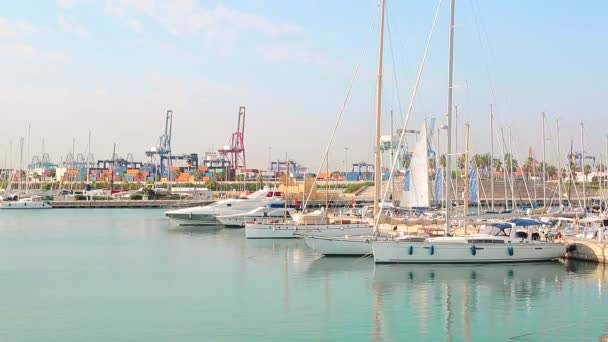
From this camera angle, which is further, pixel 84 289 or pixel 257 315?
pixel 84 289

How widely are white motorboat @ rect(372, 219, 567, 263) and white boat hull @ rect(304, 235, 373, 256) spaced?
3041 mm

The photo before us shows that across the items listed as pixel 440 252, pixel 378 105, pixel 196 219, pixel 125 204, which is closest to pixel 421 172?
pixel 378 105

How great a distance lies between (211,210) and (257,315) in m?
44.3

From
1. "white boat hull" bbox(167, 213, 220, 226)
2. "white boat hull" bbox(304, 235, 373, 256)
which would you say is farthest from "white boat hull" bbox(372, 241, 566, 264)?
"white boat hull" bbox(167, 213, 220, 226)

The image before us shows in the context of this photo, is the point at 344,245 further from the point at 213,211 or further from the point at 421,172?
the point at 213,211

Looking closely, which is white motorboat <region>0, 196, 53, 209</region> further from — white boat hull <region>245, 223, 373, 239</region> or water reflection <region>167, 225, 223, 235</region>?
white boat hull <region>245, 223, 373, 239</region>

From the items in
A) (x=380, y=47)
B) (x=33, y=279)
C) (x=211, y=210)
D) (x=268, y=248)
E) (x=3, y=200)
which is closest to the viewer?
(x=33, y=279)

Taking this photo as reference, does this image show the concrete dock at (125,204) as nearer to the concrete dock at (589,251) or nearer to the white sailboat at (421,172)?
the white sailboat at (421,172)

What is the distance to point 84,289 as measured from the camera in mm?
29641

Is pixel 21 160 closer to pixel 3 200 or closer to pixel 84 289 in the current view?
pixel 3 200

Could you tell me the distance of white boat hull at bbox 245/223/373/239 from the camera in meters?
46.2

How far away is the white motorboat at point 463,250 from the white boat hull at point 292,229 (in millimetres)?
11789

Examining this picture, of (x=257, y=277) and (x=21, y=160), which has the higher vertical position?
(x=21, y=160)

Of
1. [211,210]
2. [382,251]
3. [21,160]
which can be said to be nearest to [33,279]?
[382,251]
